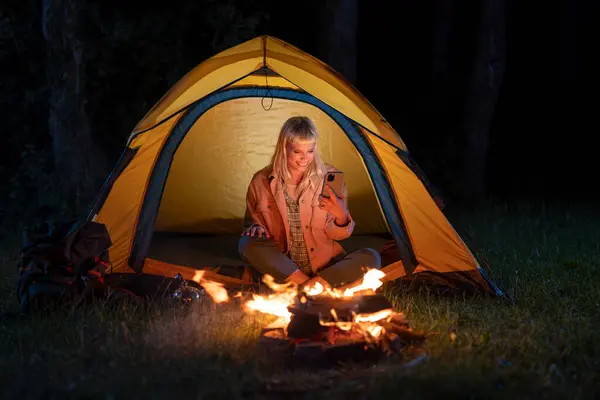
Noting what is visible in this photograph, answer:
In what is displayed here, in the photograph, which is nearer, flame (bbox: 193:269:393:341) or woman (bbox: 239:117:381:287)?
flame (bbox: 193:269:393:341)

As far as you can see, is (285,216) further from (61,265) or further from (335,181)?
(61,265)

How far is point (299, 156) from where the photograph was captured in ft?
18.2

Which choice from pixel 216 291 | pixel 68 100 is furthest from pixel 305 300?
pixel 68 100

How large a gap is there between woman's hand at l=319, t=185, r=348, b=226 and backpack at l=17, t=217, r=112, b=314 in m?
1.35

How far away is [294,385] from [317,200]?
2039 millimetres

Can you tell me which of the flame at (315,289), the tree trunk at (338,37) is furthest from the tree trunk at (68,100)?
the flame at (315,289)

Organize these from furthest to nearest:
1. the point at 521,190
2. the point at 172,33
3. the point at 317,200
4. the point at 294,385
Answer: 1. the point at 521,190
2. the point at 172,33
3. the point at 317,200
4. the point at 294,385

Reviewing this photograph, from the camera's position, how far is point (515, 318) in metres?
4.87

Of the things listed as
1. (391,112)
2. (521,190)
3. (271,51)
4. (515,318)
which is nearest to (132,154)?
(271,51)

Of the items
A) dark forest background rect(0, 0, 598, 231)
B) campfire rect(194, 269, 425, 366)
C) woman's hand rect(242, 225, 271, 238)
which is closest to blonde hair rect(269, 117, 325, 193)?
woman's hand rect(242, 225, 271, 238)

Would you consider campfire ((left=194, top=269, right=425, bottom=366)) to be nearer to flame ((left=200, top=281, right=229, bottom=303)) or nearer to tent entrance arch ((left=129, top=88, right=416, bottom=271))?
flame ((left=200, top=281, right=229, bottom=303))

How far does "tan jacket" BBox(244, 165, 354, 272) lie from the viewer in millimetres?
5680

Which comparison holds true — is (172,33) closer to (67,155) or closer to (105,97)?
(105,97)

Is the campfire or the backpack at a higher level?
the backpack
